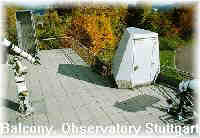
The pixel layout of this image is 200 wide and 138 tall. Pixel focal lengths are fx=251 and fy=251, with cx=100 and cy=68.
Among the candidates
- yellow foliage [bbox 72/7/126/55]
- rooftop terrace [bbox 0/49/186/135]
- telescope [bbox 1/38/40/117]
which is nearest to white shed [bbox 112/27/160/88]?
rooftop terrace [bbox 0/49/186/135]

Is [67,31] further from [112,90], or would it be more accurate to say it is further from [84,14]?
[112,90]

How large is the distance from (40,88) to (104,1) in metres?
13.4

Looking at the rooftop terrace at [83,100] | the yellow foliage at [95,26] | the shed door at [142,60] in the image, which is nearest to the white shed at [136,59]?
the shed door at [142,60]

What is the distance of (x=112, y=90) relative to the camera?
9.25 m

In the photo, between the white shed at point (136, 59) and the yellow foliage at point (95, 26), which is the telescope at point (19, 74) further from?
the yellow foliage at point (95, 26)

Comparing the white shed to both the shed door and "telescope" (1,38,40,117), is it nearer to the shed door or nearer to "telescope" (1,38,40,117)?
the shed door

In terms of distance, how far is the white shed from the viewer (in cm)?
861

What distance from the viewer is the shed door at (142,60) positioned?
8648 mm

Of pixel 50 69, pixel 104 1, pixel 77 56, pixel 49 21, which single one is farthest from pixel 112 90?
pixel 49 21

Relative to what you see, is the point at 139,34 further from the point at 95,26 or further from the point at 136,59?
the point at 95,26

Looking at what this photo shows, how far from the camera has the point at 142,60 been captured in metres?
8.80

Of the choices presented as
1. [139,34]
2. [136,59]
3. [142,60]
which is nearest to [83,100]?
[136,59]

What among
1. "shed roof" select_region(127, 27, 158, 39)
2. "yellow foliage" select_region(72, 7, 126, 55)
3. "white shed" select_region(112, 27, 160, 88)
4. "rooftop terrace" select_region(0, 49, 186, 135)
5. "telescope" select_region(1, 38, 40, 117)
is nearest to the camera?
"telescope" select_region(1, 38, 40, 117)

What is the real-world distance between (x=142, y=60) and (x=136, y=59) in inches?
10.0
